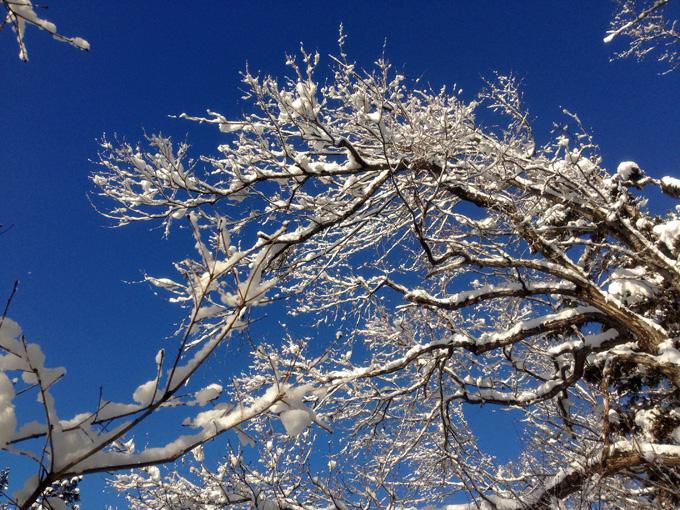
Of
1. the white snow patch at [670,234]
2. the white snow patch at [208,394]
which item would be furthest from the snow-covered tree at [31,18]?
the white snow patch at [670,234]

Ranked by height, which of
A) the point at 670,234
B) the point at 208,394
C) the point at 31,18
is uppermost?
the point at 670,234

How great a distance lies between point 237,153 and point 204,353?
5687 mm

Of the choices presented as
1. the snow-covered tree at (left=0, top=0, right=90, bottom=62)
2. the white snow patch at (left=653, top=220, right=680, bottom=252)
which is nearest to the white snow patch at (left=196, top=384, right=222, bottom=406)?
the snow-covered tree at (left=0, top=0, right=90, bottom=62)

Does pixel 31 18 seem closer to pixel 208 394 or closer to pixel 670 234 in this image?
pixel 208 394

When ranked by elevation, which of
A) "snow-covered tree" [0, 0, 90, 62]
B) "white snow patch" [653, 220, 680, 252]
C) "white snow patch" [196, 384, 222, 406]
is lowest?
"white snow patch" [196, 384, 222, 406]

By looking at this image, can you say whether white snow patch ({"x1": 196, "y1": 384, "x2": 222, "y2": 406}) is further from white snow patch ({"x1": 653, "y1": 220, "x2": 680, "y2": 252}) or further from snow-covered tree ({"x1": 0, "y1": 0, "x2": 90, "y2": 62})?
white snow patch ({"x1": 653, "y1": 220, "x2": 680, "y2": 252})

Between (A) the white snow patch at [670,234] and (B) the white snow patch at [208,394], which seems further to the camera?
(A) the white snow patch at [670,234]

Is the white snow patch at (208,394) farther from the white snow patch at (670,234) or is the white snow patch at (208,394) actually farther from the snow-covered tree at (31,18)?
the white snow patch at (670,234)

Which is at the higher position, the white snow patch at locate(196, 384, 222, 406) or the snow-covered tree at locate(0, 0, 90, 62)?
the snow-covered tree at locate(0, 0, 90, 62)

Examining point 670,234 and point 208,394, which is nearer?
point 208,394

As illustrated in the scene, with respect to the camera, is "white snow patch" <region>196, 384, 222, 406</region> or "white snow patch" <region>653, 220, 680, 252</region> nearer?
"white snow patch" <region>196, 384, 222, 406</region>

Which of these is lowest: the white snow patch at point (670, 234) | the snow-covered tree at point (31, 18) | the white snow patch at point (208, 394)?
the white snow patch at point (208, 394)

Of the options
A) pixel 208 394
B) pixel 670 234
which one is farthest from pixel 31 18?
pixel 670 234

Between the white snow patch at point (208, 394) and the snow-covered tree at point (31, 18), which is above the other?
the snow-covered tree at point (31, 18)
